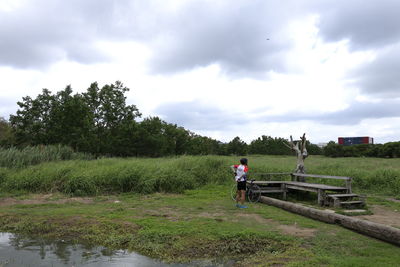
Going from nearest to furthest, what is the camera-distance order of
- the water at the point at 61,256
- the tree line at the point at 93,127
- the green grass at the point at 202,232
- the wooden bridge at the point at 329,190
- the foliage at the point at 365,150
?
the green grass at the point at 202,232 < the water at the point at 61,256 < the wooden bridge at the point at 329,190 < the tree line at the point at 93,127 < the foliage at the point at 365,150

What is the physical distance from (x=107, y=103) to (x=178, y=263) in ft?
86.1

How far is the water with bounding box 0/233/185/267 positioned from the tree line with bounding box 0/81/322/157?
2000cm

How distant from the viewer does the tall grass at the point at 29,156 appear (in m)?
15.4

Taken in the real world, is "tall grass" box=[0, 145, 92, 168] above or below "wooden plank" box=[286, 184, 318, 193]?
above

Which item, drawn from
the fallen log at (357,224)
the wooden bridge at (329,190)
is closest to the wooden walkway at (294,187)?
the wooden bridge at (329,190)

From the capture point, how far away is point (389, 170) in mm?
14195

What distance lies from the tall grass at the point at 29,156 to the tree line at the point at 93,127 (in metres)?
6.78

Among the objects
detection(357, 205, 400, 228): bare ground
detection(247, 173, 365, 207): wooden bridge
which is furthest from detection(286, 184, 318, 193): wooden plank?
detection(357, 205, 400, 228): bare ground

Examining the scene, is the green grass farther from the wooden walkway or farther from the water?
the wooden walkway

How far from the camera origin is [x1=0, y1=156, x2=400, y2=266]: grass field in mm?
5543

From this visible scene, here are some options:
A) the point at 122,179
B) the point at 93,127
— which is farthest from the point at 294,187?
the point at 93,127

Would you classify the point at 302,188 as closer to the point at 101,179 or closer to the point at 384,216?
the point at 384,216

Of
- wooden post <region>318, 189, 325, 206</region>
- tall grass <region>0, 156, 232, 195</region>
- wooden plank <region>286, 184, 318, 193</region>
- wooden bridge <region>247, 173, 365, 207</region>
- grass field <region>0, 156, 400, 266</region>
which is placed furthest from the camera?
tall grass <region>0, 156, 232, 195</region>

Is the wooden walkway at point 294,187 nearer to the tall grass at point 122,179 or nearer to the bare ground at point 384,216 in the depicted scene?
the bare ground at point 384,216
